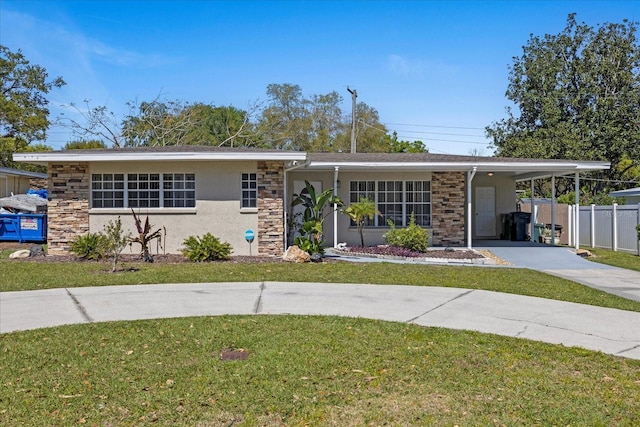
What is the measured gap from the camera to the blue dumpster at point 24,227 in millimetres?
17703

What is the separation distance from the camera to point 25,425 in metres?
3.77

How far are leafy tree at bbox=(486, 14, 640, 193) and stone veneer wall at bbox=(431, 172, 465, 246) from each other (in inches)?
670

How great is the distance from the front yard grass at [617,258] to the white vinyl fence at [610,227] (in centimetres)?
42

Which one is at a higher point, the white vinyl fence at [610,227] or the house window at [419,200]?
the house window at [419,200]

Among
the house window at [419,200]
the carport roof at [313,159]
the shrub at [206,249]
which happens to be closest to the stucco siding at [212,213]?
the carport roof at [313,159]

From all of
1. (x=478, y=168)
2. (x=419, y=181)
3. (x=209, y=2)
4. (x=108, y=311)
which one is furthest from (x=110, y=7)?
(x=108, y=311)

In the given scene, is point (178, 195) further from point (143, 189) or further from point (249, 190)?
point (249, 190)

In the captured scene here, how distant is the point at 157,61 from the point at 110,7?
1246 cm

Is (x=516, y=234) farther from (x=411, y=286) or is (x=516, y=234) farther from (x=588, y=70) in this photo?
(x=588, y=70)

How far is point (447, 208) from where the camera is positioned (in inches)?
688

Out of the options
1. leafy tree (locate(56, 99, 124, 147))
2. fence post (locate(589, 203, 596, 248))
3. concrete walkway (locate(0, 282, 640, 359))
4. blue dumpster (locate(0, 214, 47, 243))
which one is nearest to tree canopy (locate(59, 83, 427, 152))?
leafy tree (locate(56, 99, 124, 147))

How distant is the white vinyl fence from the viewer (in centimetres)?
1753

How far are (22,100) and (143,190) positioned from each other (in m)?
25.8

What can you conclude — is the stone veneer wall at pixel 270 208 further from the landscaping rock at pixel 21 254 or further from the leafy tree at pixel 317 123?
the leafy tree at pixel 317 123
